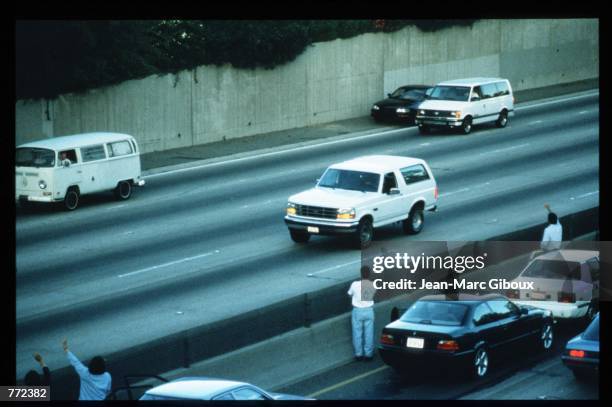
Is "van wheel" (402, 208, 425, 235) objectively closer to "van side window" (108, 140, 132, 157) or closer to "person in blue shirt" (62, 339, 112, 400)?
"van side window" (108, 140, 132, 157)

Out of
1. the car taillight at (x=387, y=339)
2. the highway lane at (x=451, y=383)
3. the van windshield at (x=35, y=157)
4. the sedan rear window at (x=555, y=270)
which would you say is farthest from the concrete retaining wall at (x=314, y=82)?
the car taillight at (x=387, y=339)

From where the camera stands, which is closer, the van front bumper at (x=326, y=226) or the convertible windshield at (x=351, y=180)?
the van front bumper at (x=326, y=226)

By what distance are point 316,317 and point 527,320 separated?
11.0 ft

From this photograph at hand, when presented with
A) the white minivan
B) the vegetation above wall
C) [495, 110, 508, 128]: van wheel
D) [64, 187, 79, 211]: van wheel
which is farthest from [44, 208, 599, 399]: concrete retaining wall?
[495, 110, 508, 128]: van wheel

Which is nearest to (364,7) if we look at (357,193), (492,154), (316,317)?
(316,317)

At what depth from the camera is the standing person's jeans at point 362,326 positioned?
58.0 feet

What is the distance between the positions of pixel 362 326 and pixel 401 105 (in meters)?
29.2

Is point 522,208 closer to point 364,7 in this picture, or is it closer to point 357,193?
point 357,193

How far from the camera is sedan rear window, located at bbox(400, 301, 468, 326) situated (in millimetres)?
17016

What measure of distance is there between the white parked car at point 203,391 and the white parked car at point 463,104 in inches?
1209

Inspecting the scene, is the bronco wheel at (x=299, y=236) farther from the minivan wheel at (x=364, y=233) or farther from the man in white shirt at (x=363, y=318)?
the man in white shirt at (x=363, y=318)

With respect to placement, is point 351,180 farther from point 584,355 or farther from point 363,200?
point 584,355

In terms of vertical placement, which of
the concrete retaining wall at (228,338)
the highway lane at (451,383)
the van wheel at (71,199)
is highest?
the van wheel at (71,199)

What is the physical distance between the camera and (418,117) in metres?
43.2
